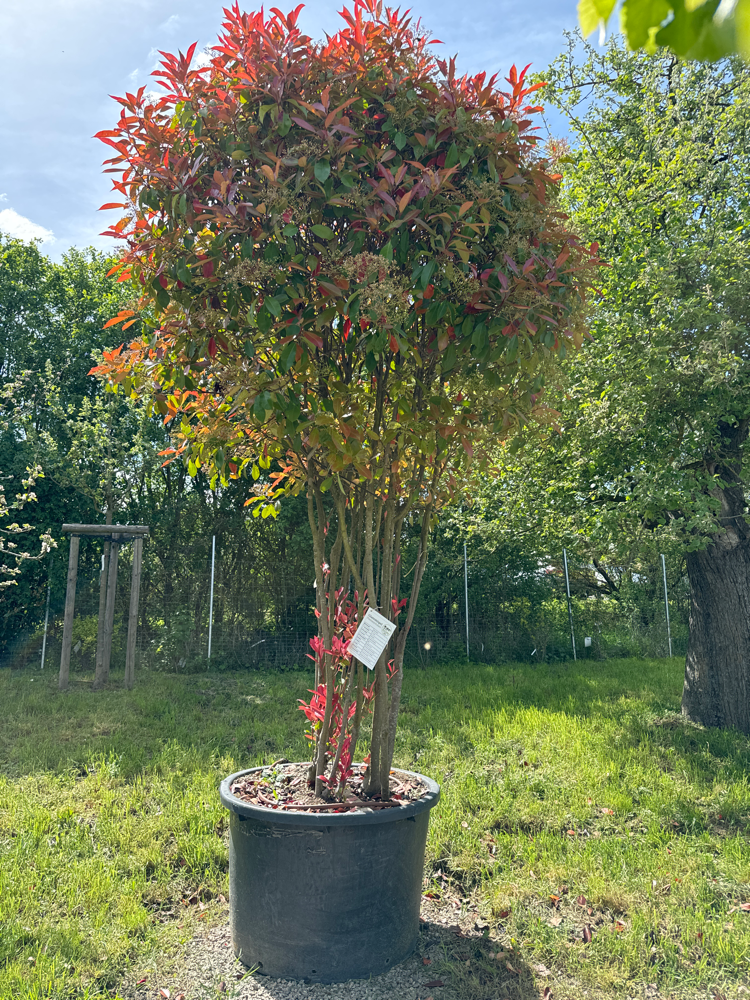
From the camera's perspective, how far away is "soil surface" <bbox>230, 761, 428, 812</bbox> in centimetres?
259

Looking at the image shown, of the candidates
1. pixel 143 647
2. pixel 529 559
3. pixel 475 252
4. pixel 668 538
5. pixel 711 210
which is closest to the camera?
pixel 475 252

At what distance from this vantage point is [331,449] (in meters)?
2.45

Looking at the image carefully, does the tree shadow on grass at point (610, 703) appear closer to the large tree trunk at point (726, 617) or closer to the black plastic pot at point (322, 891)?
the large tree trunk at point (726, 617)

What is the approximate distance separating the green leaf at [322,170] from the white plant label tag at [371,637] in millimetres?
1535

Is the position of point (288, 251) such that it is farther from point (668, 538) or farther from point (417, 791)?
point (668, 538)

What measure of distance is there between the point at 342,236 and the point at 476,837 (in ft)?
10.5

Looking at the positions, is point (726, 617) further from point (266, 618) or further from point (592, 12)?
point (592, 12)

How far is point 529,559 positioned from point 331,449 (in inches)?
324

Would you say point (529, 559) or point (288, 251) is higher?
point (288, 251)

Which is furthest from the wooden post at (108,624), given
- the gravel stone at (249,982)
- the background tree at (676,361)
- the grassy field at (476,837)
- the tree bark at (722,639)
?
the tree bark at (722,639)

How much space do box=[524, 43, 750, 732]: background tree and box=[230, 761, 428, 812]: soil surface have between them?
3.31 meters

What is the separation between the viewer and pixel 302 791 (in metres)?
2.82

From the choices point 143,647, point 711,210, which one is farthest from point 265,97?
point 143,647

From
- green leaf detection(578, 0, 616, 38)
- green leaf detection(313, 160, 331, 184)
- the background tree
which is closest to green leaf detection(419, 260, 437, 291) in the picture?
green leaf detection(313, 160, 331, 184)
